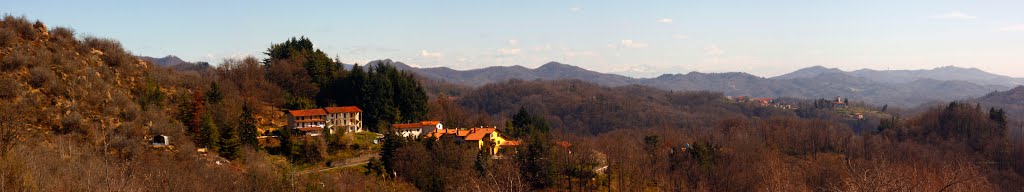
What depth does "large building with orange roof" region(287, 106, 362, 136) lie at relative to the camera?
4112 cm

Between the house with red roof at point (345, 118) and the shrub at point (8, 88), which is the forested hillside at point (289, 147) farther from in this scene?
the house with red roof at point (345, 118)

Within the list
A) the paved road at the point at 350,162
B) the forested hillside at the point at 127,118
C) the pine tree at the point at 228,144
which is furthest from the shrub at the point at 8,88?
the paved road at the point at 350,162

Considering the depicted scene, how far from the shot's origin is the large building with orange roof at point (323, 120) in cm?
4112

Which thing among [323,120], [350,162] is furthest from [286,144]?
[323,120]

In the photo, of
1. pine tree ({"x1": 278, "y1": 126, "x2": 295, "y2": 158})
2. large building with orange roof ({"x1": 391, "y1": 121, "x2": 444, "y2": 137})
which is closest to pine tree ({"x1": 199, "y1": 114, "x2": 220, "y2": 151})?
pine tree ({"x1": 278, "y1": 126, "x2": 295, "y2": 158})

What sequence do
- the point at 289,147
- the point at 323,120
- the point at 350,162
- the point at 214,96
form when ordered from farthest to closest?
the point at 323,120, the point at 214,96, the point at 350,162, the point at 289,147

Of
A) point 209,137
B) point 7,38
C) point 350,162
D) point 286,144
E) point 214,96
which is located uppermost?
point 7,38

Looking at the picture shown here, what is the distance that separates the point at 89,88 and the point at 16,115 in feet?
20.5

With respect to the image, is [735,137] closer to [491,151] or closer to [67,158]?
[491,151]

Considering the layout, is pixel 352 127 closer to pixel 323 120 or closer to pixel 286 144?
pixel 323 120

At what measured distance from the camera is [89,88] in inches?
1252

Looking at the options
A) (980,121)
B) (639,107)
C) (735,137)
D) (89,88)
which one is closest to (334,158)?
(89,88)

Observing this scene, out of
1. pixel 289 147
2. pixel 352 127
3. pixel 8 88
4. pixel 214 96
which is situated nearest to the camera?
pixel 8 88

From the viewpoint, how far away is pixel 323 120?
43.0 meters
